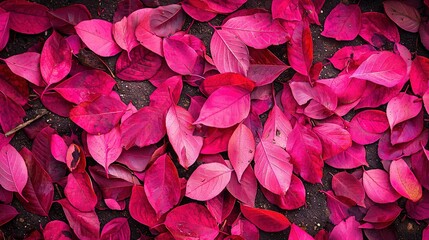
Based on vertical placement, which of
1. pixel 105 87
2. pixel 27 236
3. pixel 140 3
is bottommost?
pixel 27 236

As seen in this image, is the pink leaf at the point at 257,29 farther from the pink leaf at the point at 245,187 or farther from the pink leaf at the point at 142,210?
the pink leaf at the point at 142,210

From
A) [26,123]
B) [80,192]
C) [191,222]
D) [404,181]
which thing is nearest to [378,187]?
[404,181]

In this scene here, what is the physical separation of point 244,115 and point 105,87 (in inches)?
10.6

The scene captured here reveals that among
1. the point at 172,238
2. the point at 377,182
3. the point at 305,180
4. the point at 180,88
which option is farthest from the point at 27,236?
the point at 377,182

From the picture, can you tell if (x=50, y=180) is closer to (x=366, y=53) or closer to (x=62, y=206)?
(x=62, y=206)

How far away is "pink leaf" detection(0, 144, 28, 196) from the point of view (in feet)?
3.00

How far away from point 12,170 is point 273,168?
1.57 ft

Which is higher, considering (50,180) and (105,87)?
(105,87)

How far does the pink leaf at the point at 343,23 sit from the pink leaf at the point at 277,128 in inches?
8.0

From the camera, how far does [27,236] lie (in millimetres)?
956

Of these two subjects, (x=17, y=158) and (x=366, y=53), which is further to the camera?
(x=366, y=53)

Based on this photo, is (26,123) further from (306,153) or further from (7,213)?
(306,153)

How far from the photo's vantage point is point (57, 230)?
0.95m

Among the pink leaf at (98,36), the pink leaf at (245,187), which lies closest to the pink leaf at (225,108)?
the pink leaf at (245,187)
